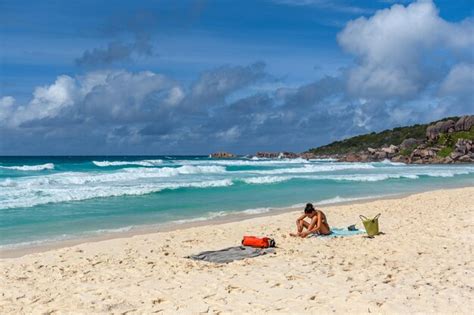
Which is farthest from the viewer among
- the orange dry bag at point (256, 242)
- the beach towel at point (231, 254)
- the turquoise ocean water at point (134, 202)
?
the turquoise ocean water at point (134, 202)

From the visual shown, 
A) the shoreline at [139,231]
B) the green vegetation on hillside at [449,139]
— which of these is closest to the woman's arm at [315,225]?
the shoreline at [139,231]

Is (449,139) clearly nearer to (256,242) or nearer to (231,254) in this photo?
(256,242)

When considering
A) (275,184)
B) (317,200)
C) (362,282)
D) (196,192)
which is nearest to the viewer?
(362,282)

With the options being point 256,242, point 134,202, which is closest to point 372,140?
point 134,202

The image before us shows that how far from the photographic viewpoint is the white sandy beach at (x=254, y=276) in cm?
657

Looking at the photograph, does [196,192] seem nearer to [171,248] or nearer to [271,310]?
Result: [171,248]

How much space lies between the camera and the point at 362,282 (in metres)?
7.50

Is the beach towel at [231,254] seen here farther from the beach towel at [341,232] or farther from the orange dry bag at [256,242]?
the beach towel at [341,232]

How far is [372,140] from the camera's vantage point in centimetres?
11438

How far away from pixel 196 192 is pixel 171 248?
14.5 meters

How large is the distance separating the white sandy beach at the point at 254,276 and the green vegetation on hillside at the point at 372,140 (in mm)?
97002

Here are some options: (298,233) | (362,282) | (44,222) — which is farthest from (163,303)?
(44,222)

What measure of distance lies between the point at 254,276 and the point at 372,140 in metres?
111

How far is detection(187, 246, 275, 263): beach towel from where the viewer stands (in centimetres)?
943
